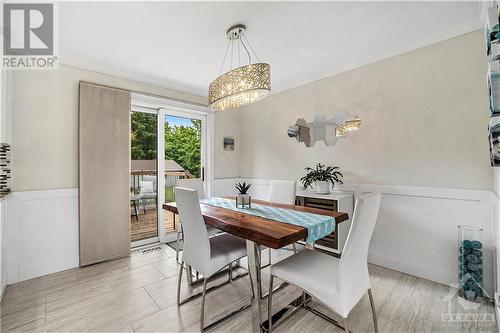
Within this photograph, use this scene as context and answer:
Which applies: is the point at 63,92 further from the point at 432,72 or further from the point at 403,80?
the point at 432,72

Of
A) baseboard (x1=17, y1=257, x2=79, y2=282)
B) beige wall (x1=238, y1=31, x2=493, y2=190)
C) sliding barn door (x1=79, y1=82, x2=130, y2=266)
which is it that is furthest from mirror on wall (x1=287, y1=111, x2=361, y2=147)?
baseboard (x1=17, y1=257, x2=79, y2=282)

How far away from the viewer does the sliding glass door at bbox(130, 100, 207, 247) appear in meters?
3.32

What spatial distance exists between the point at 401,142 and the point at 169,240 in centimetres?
344

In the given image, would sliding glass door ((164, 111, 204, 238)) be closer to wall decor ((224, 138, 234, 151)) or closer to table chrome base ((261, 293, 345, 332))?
wall decor ((224, 138, 234, 151))

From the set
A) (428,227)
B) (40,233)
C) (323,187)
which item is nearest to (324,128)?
(323,187)

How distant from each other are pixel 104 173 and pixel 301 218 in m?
2.51

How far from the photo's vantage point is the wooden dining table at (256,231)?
138 centimetres

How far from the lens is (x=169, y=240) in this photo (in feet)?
11.4

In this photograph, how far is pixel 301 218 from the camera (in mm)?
1787

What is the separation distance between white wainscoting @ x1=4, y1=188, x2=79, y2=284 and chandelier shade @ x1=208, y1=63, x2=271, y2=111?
2.21 m

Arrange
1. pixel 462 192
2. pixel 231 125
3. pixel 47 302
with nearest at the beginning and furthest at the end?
pixel 47 302 → pixel 462 192 → pixel 231 125

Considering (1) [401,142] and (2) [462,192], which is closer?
(2) [462,192]

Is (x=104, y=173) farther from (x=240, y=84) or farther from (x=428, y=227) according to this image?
(x=428, y=227)

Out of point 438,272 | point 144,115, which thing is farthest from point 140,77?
point 438,272
